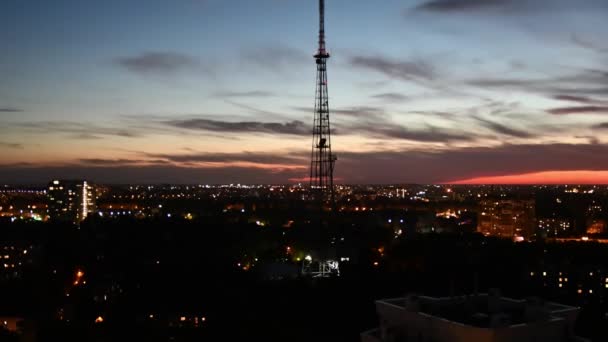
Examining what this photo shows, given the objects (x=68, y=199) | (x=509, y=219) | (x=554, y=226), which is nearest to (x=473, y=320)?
(x=509, y=219)

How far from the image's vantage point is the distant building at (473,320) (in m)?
6.66

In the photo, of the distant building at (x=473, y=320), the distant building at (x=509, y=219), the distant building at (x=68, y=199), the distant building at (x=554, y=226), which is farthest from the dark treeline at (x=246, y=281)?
the distant building at (x=68, y=199)

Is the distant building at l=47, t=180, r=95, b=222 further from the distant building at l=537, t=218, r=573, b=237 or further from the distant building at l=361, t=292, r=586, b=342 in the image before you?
the distant building at l=361, t=292, r=586, b=342

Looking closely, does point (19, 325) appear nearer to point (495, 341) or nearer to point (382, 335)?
point (382, 335)

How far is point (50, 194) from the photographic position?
250 feet

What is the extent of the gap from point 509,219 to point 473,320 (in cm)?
5310

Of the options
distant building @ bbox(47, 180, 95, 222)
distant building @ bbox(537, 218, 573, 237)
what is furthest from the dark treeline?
distant building @ bbox(47, 180, 95, 222)

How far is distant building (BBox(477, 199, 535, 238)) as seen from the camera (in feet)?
185

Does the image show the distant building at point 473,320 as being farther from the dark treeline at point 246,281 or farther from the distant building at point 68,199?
the distant building at point 68,199

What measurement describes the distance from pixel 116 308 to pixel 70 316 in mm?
1231

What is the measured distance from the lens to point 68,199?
244ft

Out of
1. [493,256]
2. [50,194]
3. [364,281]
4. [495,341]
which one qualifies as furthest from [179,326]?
[50,194]

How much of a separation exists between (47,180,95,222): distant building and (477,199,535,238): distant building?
42.6 m

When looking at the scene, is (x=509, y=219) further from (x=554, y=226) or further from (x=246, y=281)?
(x=246, y=281)
